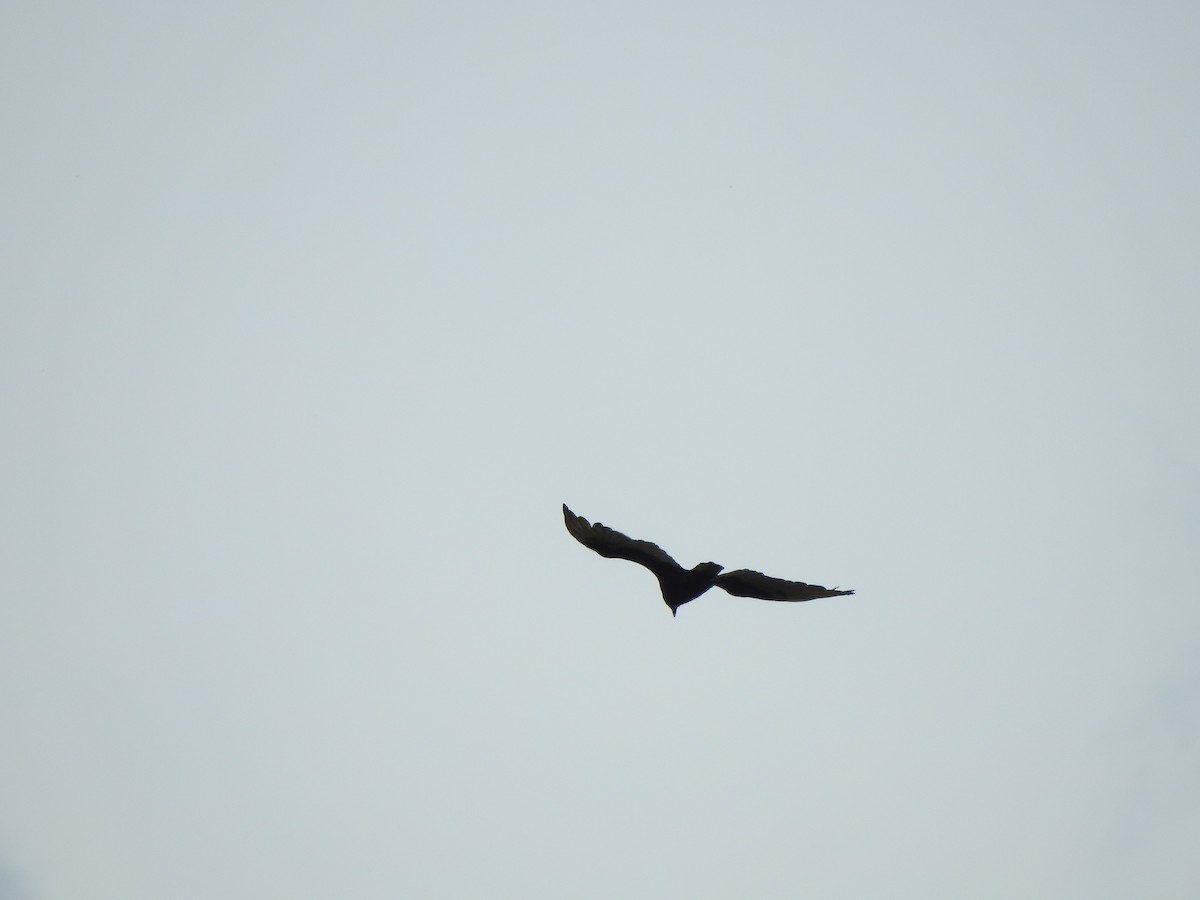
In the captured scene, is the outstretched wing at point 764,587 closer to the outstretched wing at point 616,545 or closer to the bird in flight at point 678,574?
the bird in flight at point 678,574

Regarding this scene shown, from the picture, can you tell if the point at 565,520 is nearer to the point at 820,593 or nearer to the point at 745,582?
the point at 745,582

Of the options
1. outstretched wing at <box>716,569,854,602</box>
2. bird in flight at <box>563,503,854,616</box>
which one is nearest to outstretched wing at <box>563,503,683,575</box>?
bird in flight at <box>563,503,854,616</box>

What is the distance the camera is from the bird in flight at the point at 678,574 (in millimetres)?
11789

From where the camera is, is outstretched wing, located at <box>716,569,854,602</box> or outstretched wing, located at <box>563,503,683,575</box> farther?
outstretched wing, located at <box>563,503,683,575</box>

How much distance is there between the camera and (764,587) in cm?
1199

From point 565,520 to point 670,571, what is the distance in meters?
1.69

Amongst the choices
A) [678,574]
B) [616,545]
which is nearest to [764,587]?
[678,574]

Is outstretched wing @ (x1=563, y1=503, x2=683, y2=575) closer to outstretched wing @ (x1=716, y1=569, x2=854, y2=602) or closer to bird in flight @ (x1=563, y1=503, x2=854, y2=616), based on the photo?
bird in flight @ (x1=563, y1=503, x2=854, y2=616)

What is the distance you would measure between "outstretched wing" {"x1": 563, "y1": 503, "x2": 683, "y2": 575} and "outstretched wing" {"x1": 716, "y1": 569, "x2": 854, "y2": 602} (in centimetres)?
74

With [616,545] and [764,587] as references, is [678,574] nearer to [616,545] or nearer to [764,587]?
[616,545]

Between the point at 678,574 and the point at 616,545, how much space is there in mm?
990

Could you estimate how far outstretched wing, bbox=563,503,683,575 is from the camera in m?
12.0

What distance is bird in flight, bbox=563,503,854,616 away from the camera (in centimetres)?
1179

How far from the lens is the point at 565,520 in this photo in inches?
484
